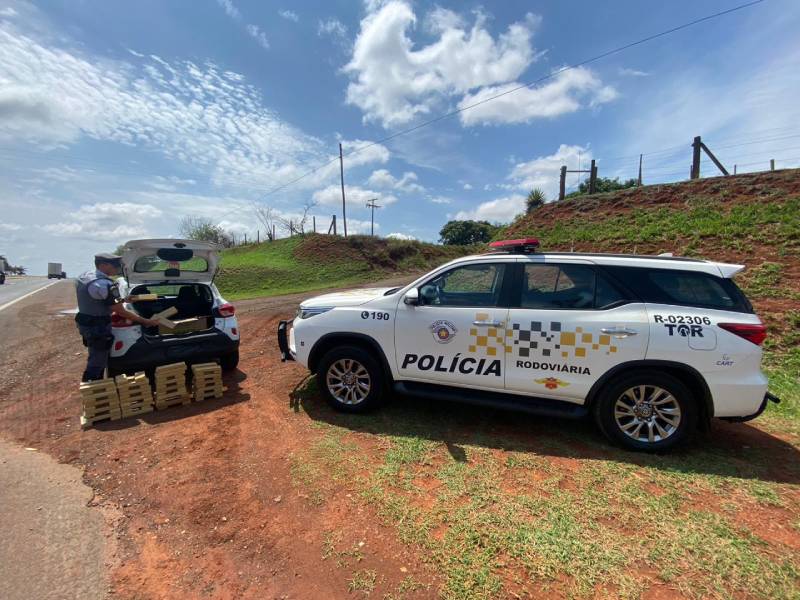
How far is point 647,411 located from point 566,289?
1303 millimetres

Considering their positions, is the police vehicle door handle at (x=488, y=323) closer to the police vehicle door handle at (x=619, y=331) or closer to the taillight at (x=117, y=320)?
the police vehicle door handle at (x=619, y=331)

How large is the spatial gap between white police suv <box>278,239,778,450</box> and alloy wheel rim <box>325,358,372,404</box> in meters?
0.01

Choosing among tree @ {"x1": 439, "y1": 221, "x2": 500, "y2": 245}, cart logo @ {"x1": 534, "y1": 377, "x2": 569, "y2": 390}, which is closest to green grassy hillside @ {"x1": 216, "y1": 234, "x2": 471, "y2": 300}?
cart logo @ {"x1": 534, "y1": 377, "x2": 569, "y2": 390}

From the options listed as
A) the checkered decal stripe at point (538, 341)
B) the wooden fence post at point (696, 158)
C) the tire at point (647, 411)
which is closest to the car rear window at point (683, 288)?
the checkered decal stripe at point (538, 341)

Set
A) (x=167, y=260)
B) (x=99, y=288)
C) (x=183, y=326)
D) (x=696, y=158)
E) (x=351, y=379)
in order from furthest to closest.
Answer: (x=696, y=158) < (x=167, y=260) < (x=183, y=326) < (x=99, y=288) < (x=351, y=379)

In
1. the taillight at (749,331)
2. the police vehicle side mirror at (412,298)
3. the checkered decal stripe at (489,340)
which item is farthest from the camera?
the police vehicle side mirror at (412,298)

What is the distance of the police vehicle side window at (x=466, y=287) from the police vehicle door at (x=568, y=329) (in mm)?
253

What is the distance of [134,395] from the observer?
4.24 m

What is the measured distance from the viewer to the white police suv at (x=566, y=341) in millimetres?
3242

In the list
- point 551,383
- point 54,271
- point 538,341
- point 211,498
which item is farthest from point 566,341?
point 54,271

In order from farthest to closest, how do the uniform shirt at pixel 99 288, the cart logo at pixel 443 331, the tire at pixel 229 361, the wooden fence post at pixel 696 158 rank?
the wooden fence post at pixel 696 158 → the tire at pixel 229 361 → the uniform shirt at pixel 99 288 → the cart logo at pixel 443 331

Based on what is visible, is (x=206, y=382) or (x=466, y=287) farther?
(x=206, y=382)

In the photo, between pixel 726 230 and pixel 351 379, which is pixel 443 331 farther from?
pixel 726 230

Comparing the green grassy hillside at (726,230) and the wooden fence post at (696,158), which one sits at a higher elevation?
the wooden fence post at (696,158)
